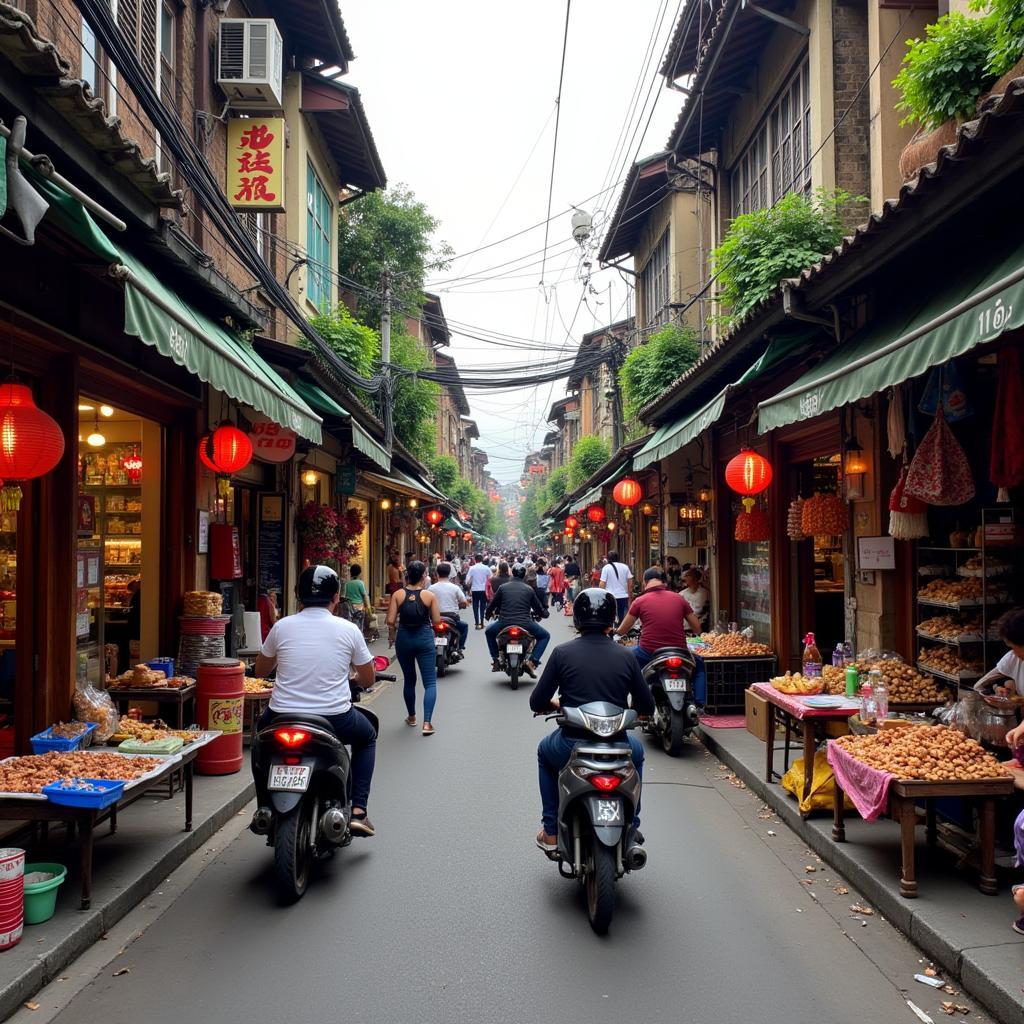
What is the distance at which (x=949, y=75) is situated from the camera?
753 centimetres

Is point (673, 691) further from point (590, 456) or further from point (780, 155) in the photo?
point (590, 456)

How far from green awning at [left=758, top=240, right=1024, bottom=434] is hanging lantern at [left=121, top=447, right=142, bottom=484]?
6658 millimetres

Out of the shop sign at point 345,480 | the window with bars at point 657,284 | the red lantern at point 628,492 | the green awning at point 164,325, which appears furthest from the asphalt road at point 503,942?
the window with bars at point 657,284

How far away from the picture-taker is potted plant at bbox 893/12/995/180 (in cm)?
734

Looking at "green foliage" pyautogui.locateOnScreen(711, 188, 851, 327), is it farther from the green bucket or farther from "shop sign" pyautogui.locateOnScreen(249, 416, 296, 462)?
the green bucket

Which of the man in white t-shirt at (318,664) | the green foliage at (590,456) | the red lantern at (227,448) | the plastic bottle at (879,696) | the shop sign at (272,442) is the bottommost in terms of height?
the plastic bottle at (879,696)

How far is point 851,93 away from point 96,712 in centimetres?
1172

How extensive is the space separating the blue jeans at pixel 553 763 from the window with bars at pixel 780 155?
A: 33.3 ft

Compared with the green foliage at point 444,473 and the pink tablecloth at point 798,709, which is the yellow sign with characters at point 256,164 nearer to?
the pink tablecloth at point 798,709

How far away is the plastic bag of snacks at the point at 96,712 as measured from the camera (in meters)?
6.85

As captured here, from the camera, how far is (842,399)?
6258 millimetres

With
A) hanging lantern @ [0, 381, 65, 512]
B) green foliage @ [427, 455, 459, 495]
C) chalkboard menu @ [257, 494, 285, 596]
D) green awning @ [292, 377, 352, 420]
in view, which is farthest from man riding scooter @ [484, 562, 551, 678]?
green foliage @ [427, 455, 459, 495]

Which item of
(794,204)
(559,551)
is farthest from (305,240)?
(559,551)

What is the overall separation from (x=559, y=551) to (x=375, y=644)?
209ft
